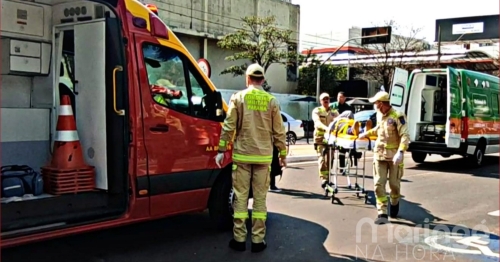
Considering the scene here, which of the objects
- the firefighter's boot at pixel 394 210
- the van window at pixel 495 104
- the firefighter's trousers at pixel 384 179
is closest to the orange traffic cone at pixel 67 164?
the firefighter's trousers at pixel 384 179

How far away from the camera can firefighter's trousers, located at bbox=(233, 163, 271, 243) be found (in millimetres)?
5352

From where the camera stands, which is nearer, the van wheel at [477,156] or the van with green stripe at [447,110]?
the van with green stripe at [447,110]

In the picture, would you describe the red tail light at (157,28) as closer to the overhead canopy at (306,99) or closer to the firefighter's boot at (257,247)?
the firefighter's boot at (257,247)

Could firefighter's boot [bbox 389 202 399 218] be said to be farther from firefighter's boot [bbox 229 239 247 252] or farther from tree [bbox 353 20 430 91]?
tree [bbox 353 20 430 91]

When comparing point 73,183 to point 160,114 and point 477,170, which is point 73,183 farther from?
point 477,170

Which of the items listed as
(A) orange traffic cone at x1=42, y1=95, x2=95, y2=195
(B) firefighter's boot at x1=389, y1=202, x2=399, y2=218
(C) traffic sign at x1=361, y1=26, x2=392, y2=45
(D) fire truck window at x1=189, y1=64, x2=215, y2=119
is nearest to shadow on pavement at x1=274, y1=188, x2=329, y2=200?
(B) firefighter's boot at x1=389, y1=202, x2=399, y2=218

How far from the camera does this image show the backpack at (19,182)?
4.91m

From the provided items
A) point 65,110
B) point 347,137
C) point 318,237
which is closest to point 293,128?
point 347,137

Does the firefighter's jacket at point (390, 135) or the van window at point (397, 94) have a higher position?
the van window at point (397, 94)

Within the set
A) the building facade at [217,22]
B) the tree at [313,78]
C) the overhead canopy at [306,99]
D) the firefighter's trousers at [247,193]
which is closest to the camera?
the firefighter's trousers at [247,193]

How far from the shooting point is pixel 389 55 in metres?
34.8

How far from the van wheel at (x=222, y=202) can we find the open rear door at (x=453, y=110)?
8026 mm

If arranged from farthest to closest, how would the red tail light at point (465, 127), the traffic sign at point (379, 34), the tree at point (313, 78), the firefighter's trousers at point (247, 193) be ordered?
the tree at point (313, 78) < the traffic sign at point (379, 34) < the red tail light at point (465, 127) < the firefighter's trousers at point (247, 193)

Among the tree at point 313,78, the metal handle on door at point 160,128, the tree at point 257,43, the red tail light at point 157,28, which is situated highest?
the tree at point 257,43
